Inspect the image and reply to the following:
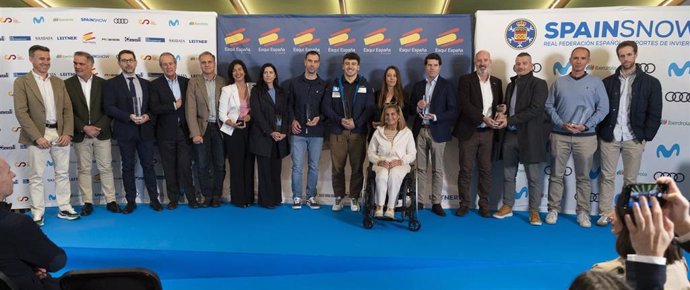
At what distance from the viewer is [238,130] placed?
4.38 m

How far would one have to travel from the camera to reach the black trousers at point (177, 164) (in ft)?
14.3

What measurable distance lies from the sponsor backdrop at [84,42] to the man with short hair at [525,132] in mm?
3167

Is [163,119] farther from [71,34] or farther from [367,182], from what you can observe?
[367,182]

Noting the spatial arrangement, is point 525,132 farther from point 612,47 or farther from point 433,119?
point 612,47

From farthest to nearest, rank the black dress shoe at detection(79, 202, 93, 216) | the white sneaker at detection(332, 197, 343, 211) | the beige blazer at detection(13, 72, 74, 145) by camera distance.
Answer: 1. the white sneaker at detection(332, 197, 343, 211)
2. the black dress shoe at detection(79, 202, 93, 216)
3. the beige blazer at detection(13, 72, 74, 145)

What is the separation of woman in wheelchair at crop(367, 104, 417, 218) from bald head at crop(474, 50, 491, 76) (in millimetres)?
881

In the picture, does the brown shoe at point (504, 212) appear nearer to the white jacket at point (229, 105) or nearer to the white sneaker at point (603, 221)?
the white sneaker at point (603, 221)

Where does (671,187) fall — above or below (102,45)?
below

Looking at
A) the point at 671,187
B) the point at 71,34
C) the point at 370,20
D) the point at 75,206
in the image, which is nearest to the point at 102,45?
the point at 71,34

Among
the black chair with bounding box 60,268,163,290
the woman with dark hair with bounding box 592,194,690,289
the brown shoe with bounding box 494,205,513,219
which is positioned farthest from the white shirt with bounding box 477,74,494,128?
the black chair with bounding box 60,268,163,290

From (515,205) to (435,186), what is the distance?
0.95 metres

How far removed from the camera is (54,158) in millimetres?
4027

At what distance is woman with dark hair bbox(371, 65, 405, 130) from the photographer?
4.20m

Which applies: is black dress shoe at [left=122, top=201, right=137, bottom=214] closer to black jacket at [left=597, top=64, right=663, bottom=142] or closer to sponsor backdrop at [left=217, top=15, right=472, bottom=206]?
sponsor backdrop at [left=217, top=15, right=472, bottom=206]
